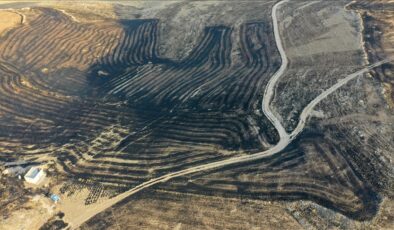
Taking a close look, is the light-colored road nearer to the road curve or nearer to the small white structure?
the road curve

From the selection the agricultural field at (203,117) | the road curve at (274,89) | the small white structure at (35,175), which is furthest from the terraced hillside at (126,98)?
the small white structure at (35,175)

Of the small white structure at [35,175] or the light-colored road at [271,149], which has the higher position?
the small white structure at [35,175]

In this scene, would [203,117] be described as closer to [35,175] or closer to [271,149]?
[271,149]

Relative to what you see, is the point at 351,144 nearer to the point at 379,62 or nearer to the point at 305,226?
the point at 305,226

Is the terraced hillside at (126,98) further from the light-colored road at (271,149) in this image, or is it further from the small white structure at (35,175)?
the small white structure at (35,175)

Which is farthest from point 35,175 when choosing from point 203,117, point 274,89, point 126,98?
point 274,89

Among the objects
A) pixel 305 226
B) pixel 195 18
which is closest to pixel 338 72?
pixel 305 226
